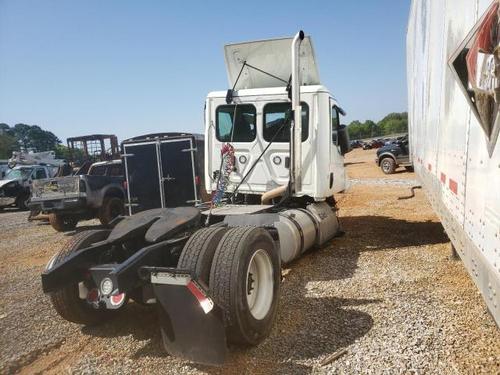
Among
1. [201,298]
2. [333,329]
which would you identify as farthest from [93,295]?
[333,329]

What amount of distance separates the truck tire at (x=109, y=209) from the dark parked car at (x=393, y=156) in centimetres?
1513

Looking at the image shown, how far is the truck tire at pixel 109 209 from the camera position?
428 inches

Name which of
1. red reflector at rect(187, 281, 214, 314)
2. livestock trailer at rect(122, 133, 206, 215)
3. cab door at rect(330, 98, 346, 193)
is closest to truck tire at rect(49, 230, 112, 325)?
red reflector at rect(187, 281, 214, 314)

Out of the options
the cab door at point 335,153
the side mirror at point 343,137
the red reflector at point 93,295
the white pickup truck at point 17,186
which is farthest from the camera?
the white pickup truck at point 17,186

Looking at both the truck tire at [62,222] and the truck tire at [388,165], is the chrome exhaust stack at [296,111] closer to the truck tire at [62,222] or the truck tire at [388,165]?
the truck tire at [62,222]

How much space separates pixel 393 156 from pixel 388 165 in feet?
1.80

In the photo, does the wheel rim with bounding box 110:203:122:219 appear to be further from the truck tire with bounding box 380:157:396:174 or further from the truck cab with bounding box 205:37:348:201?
the truck tire with bounding box 380:157:396:174

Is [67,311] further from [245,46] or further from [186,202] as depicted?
[186,202]

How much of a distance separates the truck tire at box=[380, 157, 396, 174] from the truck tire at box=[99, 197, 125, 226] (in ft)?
49.5

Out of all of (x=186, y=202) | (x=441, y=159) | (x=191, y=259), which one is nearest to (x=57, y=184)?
(x=186, y=202)

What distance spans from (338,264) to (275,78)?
3346 millimetres

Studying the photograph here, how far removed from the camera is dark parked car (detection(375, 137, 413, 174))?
69.5 ft

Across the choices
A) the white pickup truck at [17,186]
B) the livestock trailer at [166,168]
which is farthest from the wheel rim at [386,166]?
the white pickup truck at [17,186]

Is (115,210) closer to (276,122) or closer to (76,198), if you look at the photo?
(76,198)
